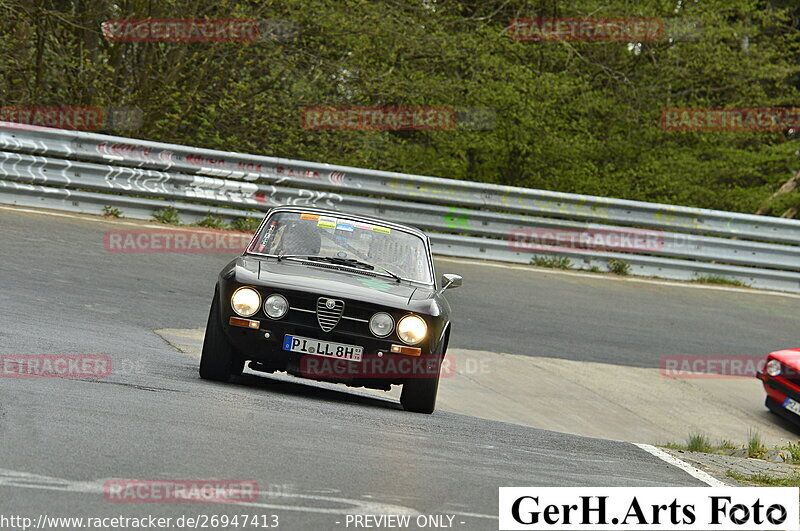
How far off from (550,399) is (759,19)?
17.2 metres

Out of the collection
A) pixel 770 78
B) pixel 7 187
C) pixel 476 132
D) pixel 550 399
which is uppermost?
pixel 770 78

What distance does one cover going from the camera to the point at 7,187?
1550 cm

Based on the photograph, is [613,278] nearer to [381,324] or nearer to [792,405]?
[792,405]

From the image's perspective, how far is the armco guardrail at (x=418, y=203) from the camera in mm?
15773

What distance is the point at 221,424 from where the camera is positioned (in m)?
6.20

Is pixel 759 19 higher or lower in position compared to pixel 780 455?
higher

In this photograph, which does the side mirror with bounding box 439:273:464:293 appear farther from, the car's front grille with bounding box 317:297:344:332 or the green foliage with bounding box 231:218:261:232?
the green foliage with bounding box 231:218:261:232

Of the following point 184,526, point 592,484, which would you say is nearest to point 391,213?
point 592,484

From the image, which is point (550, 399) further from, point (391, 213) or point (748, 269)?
point (748, 269)
